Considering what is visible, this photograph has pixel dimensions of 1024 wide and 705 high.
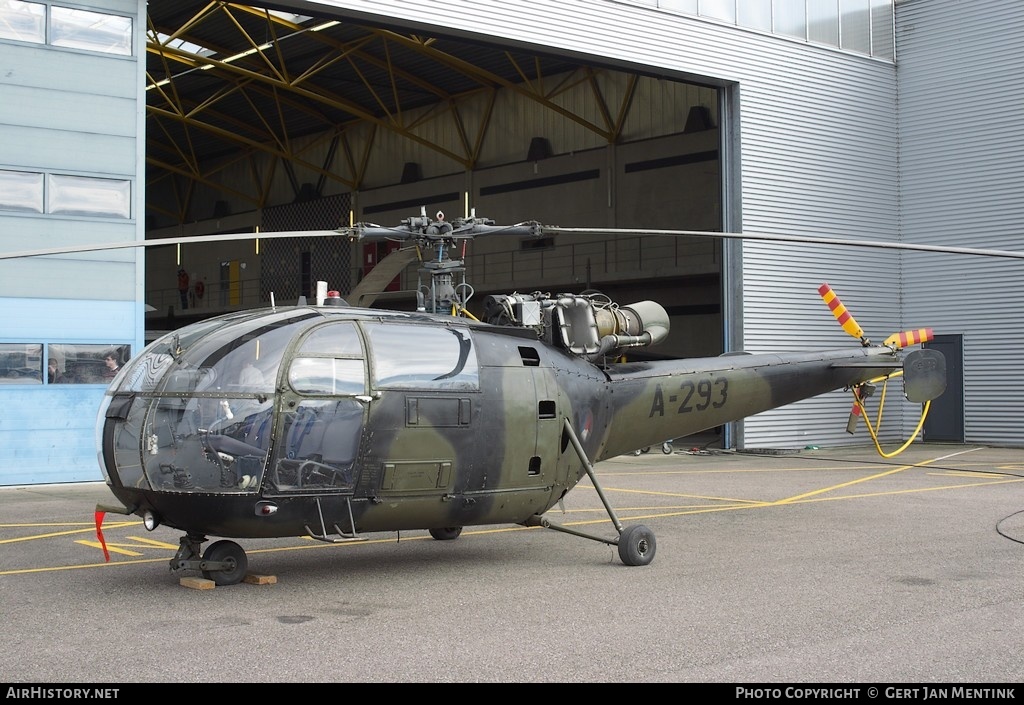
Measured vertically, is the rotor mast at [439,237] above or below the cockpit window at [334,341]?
above

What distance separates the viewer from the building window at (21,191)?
17484mm

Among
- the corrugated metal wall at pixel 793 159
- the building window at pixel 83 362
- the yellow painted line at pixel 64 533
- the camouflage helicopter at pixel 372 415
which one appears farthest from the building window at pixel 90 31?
the camouflage helicopter at pixel 372 415

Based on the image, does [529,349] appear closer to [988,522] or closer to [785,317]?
[988,522]

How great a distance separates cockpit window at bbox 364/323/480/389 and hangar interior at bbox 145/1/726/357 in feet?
68.8

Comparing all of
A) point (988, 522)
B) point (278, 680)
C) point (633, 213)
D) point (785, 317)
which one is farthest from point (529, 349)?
point (633, 213)

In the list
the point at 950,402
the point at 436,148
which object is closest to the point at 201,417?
the point at 950,402

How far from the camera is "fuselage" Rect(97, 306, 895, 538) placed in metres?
8.18

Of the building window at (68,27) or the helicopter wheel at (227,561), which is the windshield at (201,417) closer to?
the helicopter wheel at (227,561)

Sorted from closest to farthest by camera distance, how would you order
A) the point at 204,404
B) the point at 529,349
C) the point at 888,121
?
the point at 204,404 → the point at 529,349 → the point at 888,121

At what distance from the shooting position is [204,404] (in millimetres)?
8156

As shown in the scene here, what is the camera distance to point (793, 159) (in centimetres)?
2548

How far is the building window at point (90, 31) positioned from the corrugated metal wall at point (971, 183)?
62.6 feet

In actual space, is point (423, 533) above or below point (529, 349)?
below
